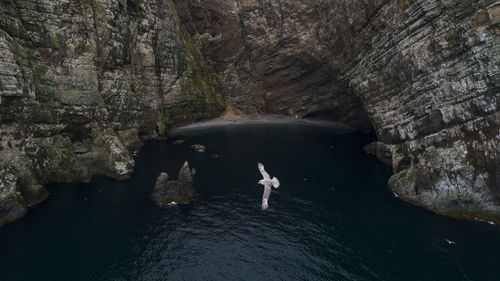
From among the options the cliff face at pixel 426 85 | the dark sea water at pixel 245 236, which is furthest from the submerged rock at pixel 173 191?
the cliff face at pixel 426 85

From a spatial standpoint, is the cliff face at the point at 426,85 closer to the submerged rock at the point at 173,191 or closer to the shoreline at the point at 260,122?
the shoreline at the point at 260,122

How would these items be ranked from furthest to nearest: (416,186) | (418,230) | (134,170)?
(134,170)
(416,186)
(418,230)

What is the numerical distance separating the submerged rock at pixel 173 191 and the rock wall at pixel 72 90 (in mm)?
13533

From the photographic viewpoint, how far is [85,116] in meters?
60.6

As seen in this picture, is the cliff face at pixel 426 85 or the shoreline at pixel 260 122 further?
the shoreline at pixel 260 122

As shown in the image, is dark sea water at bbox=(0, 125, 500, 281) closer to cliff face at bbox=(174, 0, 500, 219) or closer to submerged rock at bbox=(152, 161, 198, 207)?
submerged rock at bbox=(152, 161, 198, 207)

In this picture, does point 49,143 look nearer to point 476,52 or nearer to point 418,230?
point 418,230

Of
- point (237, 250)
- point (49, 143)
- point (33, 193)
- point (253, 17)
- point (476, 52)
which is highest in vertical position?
point (253, 17)

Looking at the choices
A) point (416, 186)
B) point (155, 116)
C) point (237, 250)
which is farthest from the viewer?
point (155, 116)

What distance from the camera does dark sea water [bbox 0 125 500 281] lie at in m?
28.7

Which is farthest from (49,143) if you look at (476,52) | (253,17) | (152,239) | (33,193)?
(253,17)

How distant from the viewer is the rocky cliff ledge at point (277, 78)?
3788 cm

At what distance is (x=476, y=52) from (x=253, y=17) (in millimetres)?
82443

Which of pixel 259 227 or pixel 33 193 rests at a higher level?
pixel 33 193
